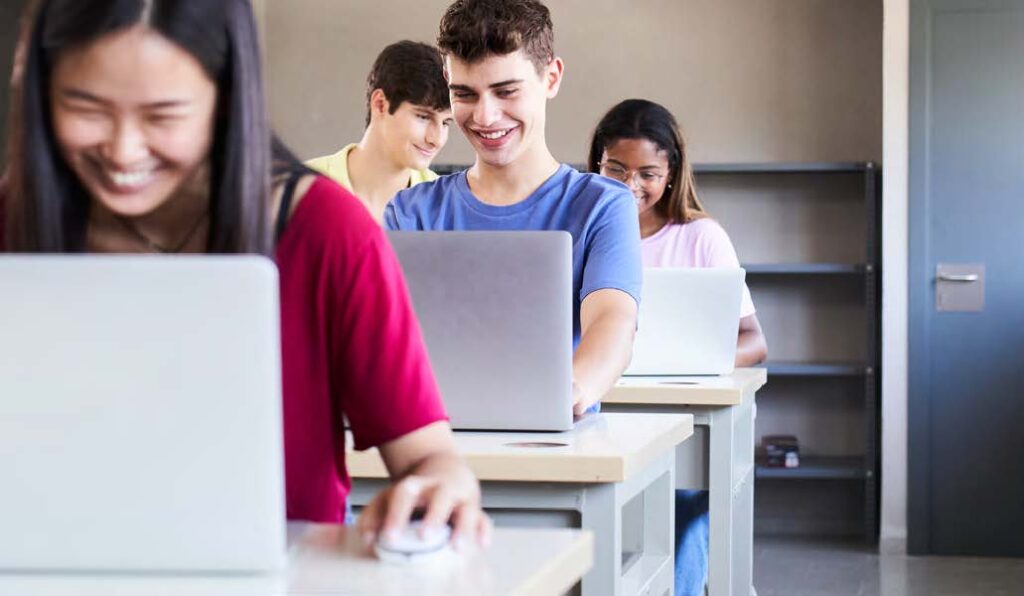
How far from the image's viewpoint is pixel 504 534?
1.20 metres

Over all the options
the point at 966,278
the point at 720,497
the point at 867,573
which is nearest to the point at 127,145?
the point at 720,497

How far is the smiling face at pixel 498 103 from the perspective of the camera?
95.2 inches

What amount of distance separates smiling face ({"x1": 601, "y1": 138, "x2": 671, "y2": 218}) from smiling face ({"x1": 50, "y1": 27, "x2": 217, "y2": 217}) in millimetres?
2955

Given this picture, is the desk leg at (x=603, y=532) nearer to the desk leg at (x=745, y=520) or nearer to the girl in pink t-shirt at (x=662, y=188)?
the desk leg at (x=745, y=520)

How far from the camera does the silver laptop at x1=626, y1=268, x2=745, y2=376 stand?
130 inches

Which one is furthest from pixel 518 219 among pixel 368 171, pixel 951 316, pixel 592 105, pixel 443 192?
pixel 592 105

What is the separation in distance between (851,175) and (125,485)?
5.56m

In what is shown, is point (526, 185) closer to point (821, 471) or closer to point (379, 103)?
point (379, 103)

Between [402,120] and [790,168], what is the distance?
2.80 m

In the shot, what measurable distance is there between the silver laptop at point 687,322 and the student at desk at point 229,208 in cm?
206

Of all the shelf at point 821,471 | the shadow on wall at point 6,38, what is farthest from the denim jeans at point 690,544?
the shadow on wall at point 6,38

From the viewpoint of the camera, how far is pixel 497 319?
81.6 inches

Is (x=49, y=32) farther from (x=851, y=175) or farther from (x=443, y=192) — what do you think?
(x=851, y=175)

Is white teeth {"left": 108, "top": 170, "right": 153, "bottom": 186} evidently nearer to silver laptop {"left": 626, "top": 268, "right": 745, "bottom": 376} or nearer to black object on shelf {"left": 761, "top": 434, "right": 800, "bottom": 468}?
silver laptop {"left": 626, "top": 268, "right": 745, "bottom": 376}
